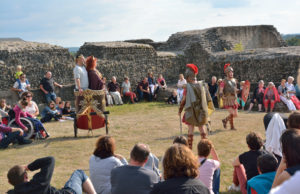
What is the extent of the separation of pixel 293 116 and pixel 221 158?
2877 millimetres

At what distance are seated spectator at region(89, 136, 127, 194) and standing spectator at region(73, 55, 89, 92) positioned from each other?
4.74m

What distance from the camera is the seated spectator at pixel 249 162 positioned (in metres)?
4.60

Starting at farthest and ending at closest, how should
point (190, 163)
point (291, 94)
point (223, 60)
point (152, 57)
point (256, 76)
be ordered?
1. point (152, 57)
2. point (223, 60)
3. point (256, 76)
4. point (291, 94)
5. point (190, 163)

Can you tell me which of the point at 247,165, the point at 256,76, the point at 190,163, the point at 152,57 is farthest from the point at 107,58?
the point at 190,163

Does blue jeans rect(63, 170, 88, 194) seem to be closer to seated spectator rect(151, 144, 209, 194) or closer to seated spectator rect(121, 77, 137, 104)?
seated spectator rect(151, 144, 209, 194)

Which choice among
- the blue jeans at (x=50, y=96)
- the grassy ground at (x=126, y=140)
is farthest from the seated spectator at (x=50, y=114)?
the blue jeans at (x=50, y=96)

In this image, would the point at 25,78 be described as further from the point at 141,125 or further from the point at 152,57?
the point at 152,57

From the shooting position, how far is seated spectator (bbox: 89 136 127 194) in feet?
14.6

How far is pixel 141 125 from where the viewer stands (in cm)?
1095

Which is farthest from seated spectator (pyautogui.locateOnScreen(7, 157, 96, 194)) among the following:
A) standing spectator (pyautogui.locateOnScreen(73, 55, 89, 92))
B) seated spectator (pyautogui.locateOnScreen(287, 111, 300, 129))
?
standing spectator (pyautogui.locateOnScreen(73, 55, 89, 92))

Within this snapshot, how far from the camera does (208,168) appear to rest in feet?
14.9

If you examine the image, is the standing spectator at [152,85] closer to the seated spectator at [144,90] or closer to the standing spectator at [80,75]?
the seated spectator at [144,90]

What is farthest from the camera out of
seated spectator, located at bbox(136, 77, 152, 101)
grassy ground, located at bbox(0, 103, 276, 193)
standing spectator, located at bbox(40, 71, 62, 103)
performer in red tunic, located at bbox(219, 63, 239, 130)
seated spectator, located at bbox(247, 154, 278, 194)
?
seated spectator, located at bbox(136, 77, 152, 101)

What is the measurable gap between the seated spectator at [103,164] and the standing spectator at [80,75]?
15.6 ft
